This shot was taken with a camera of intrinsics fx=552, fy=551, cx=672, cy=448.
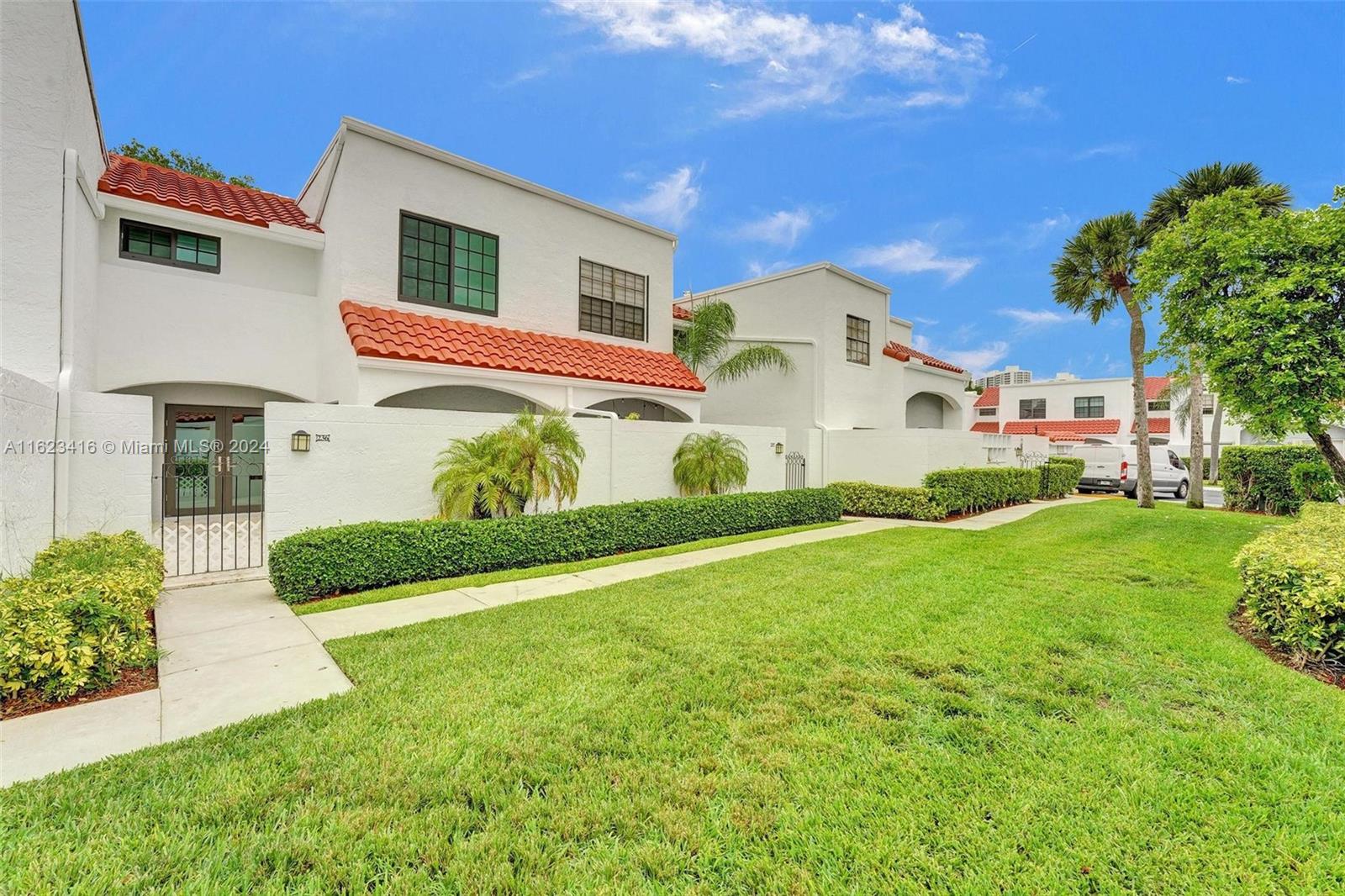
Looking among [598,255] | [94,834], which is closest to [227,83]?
[598,255]

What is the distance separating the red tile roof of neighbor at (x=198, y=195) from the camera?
31.9ft

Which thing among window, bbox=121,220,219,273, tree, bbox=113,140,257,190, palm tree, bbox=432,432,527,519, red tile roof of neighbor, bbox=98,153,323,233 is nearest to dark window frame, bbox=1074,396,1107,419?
palm tree, bbox=432,432,527,519

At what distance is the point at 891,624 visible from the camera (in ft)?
17.8

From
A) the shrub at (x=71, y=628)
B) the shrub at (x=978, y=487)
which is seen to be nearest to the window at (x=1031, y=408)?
the shrub at (x=978, y=487)

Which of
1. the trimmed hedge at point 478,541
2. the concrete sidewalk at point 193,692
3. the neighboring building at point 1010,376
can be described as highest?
the neighboring building at point 1010,376

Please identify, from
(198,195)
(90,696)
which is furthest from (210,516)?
(90,696)

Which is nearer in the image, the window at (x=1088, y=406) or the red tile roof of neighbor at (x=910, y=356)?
the red tile roof of neighbor at (x=910, y=356)

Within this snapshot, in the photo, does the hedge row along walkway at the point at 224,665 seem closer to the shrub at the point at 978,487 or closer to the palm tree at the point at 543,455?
the palm tree at the point at 543,455

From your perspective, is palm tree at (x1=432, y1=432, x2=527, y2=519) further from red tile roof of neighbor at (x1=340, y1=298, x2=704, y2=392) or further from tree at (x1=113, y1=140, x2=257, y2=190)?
tree at (x1=113, y1=140, x2=257, y2=190)

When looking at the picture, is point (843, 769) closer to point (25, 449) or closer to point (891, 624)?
point (891, 624)

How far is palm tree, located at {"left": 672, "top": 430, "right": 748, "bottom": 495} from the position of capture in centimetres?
1195

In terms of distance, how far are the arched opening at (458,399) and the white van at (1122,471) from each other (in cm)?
2193

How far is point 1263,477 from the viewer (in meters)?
15.4

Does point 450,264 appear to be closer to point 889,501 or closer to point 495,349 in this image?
point 495,349
